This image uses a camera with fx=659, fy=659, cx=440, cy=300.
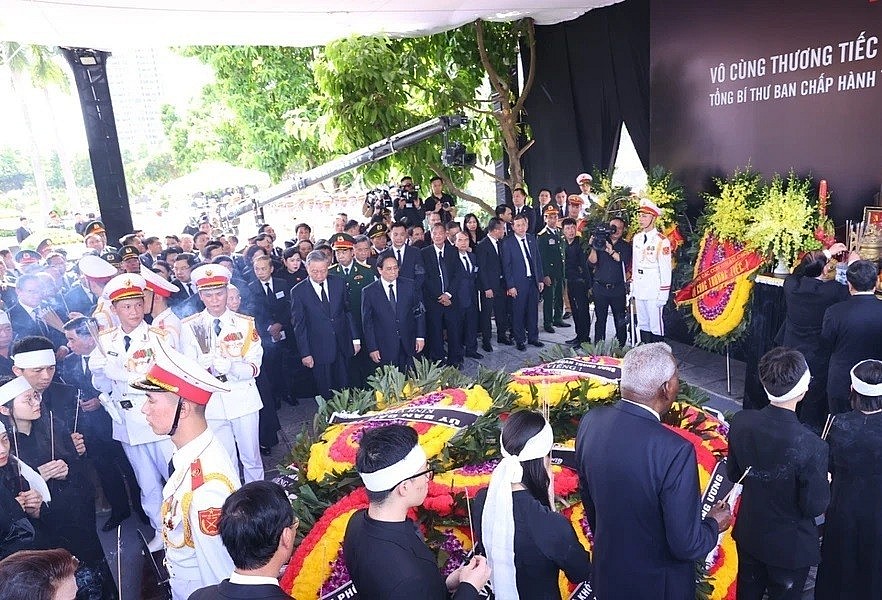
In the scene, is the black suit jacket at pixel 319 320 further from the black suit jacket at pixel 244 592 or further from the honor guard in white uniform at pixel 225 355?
the black suit jacket at pixel 244 592

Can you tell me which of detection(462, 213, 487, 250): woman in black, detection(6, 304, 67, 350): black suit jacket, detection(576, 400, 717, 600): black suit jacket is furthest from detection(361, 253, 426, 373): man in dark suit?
detection(576, 400, 717, 600): black suit jacket

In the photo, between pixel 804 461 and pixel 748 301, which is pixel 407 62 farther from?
pixel 804 461

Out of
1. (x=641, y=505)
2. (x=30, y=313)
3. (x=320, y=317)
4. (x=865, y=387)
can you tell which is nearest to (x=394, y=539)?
(x=641, y=505)

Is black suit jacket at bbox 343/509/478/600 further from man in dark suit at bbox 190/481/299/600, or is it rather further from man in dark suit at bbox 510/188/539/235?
man in dark suit at bbox 510/188/539/235

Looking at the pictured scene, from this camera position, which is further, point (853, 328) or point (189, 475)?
point (853, 328)

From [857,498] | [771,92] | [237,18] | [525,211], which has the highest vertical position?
[237,18]

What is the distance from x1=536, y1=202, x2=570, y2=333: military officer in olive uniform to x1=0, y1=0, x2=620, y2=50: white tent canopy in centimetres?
239

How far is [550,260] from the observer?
25.2 ft

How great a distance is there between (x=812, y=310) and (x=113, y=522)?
4.82 metres

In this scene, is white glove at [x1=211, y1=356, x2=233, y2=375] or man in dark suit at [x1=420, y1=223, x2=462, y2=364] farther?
man in dark suit at [x1=420, y1=223, x2=462, y2=364]

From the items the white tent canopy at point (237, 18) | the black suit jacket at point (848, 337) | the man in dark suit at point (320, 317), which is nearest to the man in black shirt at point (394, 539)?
the black suit jacket at point (848, 337)

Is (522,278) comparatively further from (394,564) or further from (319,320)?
(394,564)

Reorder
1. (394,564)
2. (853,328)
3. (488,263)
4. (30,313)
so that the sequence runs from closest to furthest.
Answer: (394,564), (853,328), (30,313), (488,263)

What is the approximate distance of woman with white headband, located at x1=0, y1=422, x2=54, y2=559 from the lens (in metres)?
2.48
